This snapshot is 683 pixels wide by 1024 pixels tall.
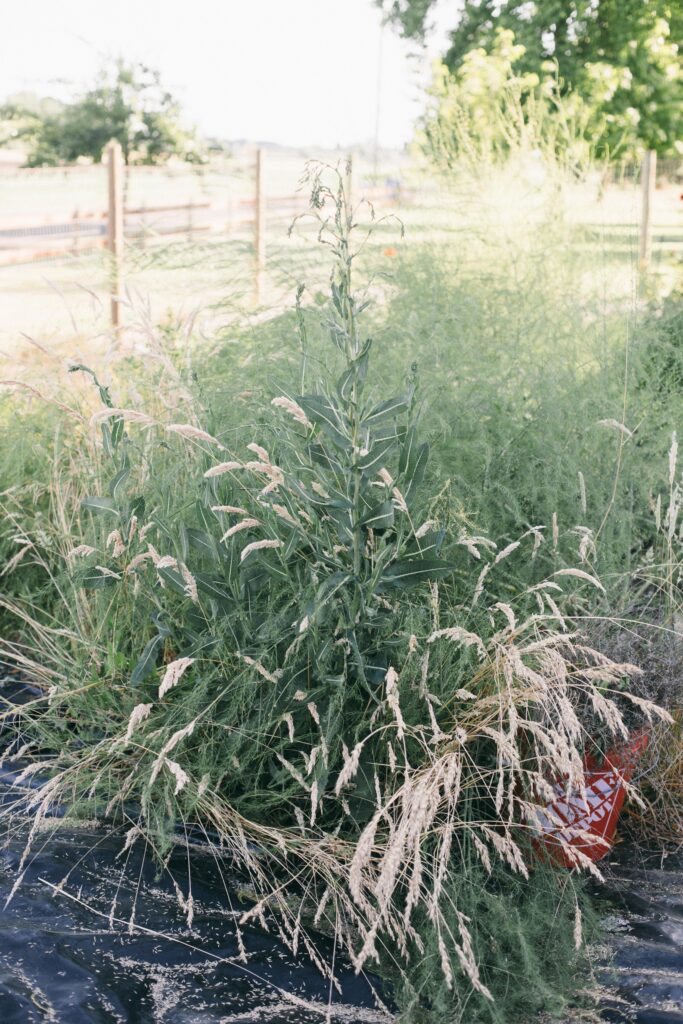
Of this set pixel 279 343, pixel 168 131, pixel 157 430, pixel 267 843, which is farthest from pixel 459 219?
pixel 168 131

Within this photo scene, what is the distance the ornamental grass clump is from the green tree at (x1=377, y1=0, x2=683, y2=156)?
7389mm

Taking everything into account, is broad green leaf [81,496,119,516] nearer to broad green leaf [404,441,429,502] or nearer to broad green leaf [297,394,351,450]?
broad green leaf [297,394,351,450]

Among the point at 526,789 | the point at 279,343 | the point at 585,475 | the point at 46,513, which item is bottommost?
the point at 526,789

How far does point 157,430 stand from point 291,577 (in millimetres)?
1055

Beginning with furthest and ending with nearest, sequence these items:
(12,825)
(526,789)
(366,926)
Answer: (12,825)
(526,789)
(366,926)

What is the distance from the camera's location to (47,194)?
1016cm

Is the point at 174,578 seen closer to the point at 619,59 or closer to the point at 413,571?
the point at 413,571

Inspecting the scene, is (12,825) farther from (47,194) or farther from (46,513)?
(47,194)

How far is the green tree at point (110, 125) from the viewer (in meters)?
18.2

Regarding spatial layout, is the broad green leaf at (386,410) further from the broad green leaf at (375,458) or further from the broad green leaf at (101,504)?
the broad green leaf at (101,504)

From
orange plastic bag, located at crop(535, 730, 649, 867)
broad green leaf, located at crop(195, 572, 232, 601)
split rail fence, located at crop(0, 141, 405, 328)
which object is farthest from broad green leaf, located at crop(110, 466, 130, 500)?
split rail fence, located at crop(0, 141, 405, 328)

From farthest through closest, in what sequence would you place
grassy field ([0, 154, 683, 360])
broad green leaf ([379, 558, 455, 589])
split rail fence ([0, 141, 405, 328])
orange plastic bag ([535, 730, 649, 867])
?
split rail fence ([0, 141, 405, 328]) → grassy field ([0, 154, 683, 360]) → orange plastic bag ([535, 730, 649, 867]) → broad green leaf ([379, 558, 455, 589])

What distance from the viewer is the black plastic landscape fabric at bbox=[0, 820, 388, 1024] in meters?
1.82

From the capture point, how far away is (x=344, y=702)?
2199mm
